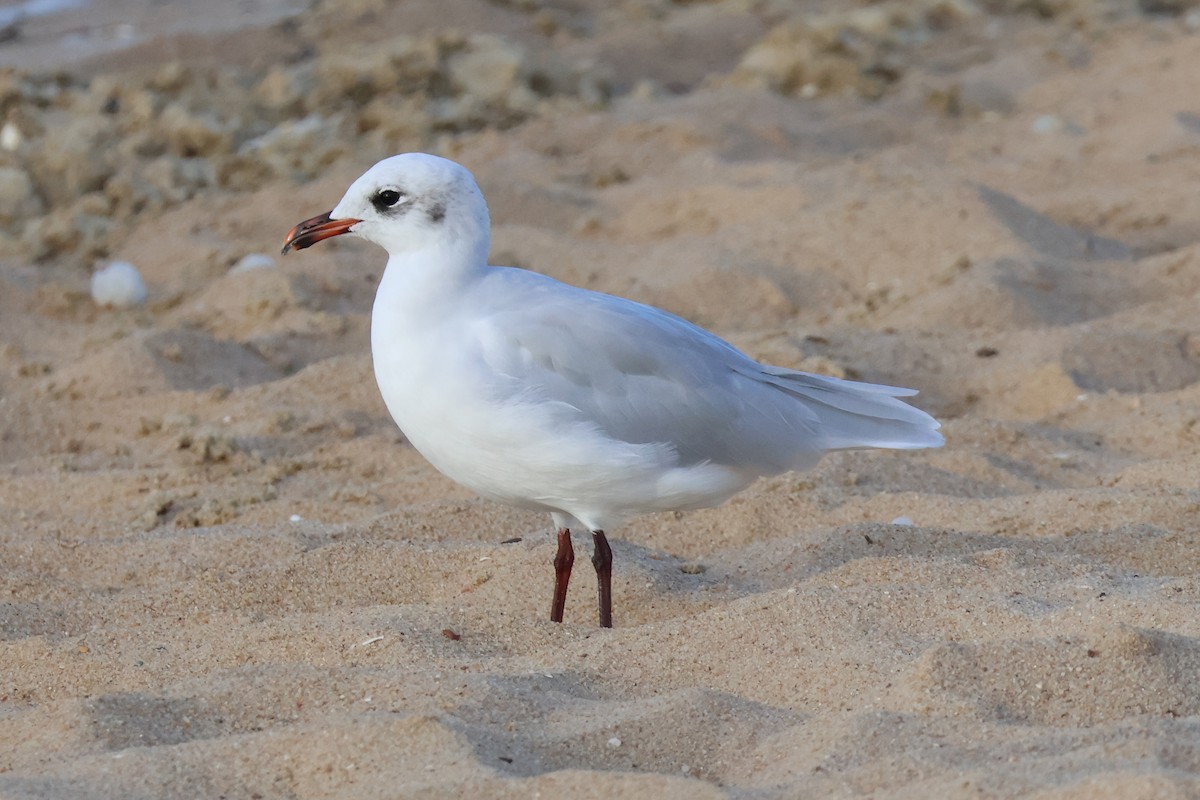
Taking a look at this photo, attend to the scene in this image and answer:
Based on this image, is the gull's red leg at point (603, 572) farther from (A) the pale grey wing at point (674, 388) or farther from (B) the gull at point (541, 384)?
(A) the pale grey wing at point (674, 388)

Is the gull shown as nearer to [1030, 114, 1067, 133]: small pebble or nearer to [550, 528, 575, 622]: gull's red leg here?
[550, 528, 575, 622]: gull's red leg

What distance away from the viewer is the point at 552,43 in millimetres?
11055

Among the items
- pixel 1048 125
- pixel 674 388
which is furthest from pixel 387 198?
pixel 1048 125

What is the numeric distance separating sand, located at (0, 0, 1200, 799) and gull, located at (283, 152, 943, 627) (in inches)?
13.1

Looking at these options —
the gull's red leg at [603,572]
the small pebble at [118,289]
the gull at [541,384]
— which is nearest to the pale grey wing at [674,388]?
the gull at [541,384]

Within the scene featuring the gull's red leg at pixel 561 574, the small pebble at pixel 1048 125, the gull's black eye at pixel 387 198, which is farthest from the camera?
the small pebble at pixel 1048 125

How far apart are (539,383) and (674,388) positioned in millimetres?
383

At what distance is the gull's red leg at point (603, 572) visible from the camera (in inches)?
148

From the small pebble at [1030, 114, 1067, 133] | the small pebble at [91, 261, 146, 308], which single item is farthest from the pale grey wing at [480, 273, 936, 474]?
the small pebble at [1030, 114, 1067, 133]

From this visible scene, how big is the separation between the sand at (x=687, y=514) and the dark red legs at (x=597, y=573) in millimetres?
128

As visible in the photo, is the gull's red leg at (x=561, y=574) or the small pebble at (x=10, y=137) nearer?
the gull's red leg at (x=561, y=574)

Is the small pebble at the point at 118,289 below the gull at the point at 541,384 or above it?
below

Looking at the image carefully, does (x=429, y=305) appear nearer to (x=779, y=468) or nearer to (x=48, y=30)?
(x=779, y=468)

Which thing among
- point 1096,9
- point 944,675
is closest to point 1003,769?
point 944,675
